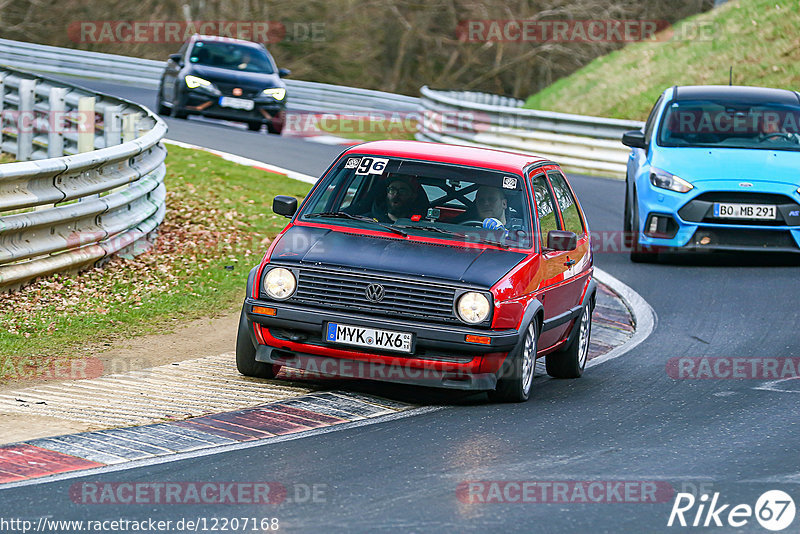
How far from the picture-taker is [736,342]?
10.5 meters

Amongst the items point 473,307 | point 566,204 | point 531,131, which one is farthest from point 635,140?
point 531,131

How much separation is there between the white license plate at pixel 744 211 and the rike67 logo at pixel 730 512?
25.1 feet

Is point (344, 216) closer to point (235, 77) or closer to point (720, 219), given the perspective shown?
point (720, 219)

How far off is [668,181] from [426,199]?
553 centimetres

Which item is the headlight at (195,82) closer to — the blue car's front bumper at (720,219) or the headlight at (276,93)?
the headlight at (276,93)

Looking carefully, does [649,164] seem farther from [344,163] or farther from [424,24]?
[424,24]

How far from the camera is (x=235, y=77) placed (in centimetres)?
2469

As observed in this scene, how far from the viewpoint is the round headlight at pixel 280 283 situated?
7.96 meters

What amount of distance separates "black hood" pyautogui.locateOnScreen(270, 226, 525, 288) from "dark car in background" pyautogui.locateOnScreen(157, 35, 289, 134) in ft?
54.2

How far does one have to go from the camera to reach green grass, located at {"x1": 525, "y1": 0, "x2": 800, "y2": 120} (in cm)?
2788

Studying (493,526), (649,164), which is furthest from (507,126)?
(493,526)

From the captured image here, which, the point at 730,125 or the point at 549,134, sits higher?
the point at 730,125

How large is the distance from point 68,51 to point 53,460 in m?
33.8

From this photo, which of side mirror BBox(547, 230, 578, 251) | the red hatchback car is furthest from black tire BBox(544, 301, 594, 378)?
side mirror BBox(547, 230, 578, 251)
